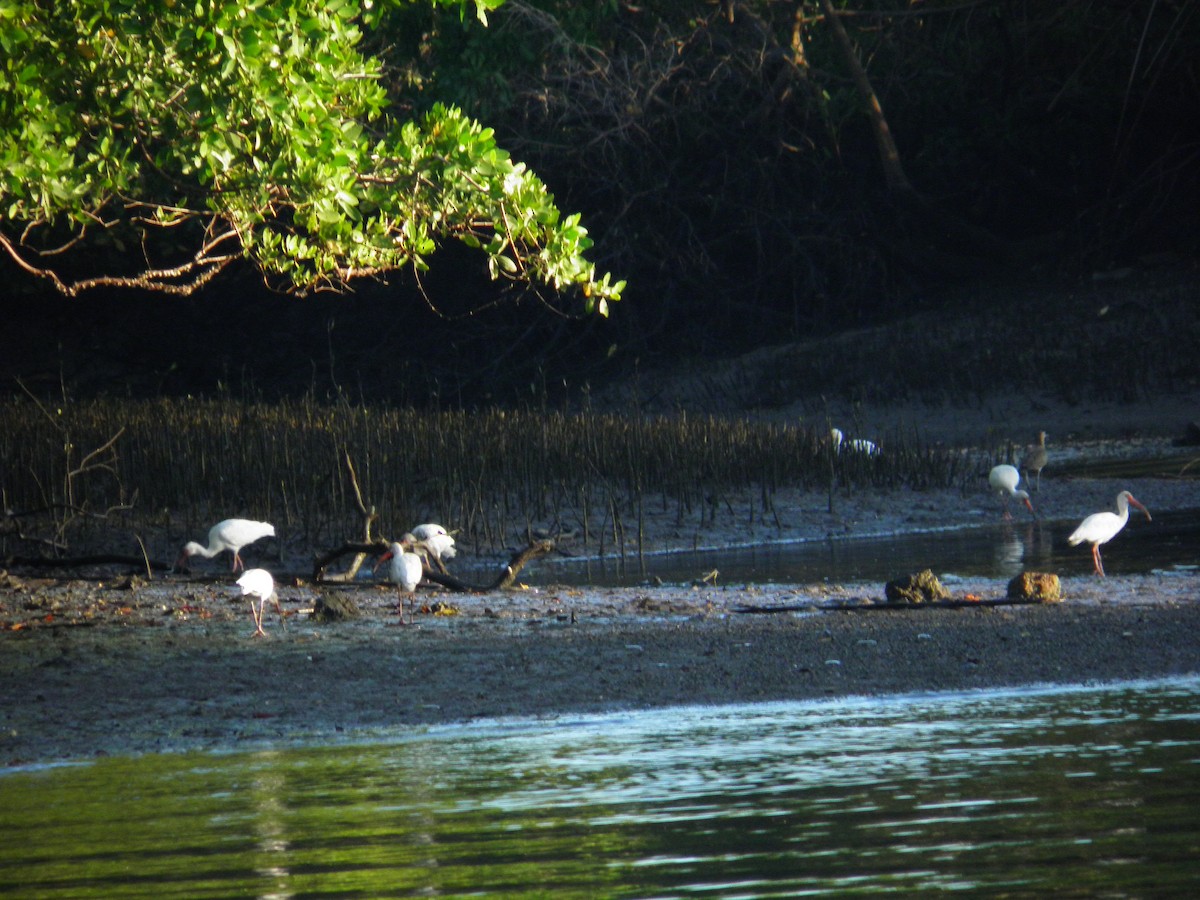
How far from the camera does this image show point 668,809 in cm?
494

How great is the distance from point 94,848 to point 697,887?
1.78 metres

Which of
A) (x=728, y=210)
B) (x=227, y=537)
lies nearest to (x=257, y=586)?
(x=227, y=537)

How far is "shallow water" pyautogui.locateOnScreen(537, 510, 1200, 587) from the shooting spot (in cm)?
1070

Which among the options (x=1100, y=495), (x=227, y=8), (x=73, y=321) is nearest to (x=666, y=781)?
(x=227, y=8)

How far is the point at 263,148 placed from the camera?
25.5ft

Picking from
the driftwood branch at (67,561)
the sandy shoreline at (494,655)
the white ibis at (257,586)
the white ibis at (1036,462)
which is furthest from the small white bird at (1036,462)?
the white ibis at (257,586)

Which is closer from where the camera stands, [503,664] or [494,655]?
[503,664]

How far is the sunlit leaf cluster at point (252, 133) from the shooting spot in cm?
735

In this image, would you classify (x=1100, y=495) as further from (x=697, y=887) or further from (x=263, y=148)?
(x=697, y=887)

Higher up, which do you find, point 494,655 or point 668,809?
point 494,655

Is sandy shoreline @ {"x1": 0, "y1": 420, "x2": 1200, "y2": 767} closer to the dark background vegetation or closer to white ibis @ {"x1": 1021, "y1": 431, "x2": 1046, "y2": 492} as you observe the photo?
white ibis @ {"x1": 1021, "y1": 431, "x2": 1046, "y2": 492}

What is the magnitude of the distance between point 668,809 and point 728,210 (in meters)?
22.1

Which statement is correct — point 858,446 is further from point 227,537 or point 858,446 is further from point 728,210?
point 728,210

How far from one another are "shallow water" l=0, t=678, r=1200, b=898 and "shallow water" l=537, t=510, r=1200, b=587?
4204mm
